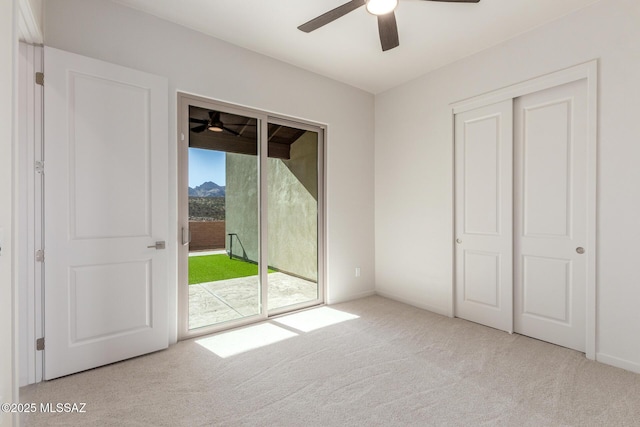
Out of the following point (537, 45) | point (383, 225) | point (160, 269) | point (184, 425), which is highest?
point (537, 45)

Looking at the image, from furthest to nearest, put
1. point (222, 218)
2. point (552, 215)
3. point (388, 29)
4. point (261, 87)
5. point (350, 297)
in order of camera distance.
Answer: point (350, 297), point (261, 87), point (222, 218), point (552, 215), point (388, 29)

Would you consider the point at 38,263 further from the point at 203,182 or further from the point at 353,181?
the point at 353,181

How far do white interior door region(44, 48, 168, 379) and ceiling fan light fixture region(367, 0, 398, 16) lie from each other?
1.89 metres

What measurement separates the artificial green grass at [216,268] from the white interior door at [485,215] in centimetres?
239

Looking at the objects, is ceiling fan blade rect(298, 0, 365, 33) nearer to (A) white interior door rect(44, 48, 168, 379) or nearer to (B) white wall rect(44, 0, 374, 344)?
(B) white wall rect(44, 0, 374, 344)

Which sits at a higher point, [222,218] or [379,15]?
[379,15]

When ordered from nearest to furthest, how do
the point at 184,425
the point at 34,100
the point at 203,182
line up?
the point at 184,425
the point at 34,100
the point at 203,182

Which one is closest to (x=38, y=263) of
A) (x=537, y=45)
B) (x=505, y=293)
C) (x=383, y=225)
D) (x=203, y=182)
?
(x=203, y=182)

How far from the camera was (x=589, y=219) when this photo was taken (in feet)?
8.77

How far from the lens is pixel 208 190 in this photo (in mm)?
3256

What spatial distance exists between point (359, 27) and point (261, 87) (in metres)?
1.24

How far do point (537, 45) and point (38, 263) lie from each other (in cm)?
Result: 471

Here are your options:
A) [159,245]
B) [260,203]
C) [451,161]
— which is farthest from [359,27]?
[159,245]

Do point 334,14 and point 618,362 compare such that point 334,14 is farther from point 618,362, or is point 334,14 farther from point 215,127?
point 618,362
